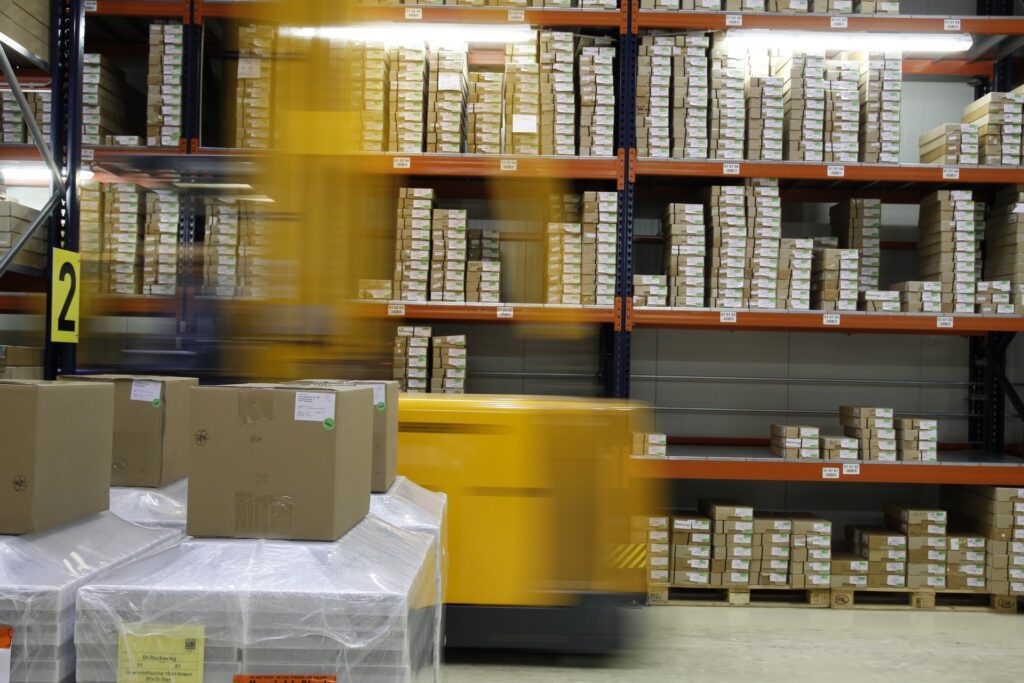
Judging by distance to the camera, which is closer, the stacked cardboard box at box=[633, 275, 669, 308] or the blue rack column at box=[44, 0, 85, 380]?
the blue rack column at box=[44, 0, 85, 380]

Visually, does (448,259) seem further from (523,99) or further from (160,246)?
(160,246)

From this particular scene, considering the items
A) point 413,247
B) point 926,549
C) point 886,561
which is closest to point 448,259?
point 413,247

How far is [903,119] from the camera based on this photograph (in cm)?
793

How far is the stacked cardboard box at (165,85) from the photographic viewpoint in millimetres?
6617

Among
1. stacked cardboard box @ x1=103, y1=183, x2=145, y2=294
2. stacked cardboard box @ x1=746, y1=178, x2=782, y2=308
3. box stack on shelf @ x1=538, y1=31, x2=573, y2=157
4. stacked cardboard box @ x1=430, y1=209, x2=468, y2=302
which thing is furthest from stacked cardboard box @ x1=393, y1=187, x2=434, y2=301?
stacked cardboard box @ x1=746, y1=178, x2=782, y2=308

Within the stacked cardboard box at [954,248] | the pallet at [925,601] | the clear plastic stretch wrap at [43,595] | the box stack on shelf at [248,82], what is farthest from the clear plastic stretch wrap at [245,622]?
the stacked cardboard box at [954,248]

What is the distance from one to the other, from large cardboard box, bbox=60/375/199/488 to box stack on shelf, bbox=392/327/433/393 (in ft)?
11.9

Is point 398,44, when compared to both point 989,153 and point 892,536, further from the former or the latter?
point 892,536

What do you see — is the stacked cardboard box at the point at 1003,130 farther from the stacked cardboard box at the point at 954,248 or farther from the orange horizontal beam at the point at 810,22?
the orange horizontal beam at the point at 810,22

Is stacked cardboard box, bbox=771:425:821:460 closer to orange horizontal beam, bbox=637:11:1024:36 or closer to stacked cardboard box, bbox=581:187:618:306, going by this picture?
stacked cardboard box, bbox=581:187:618:306

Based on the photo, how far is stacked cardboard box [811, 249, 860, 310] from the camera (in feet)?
21.7

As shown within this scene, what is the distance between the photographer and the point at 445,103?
6551mm

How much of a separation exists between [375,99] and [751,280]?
340cm

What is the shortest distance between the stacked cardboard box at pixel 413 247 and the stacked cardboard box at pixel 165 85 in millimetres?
1999
